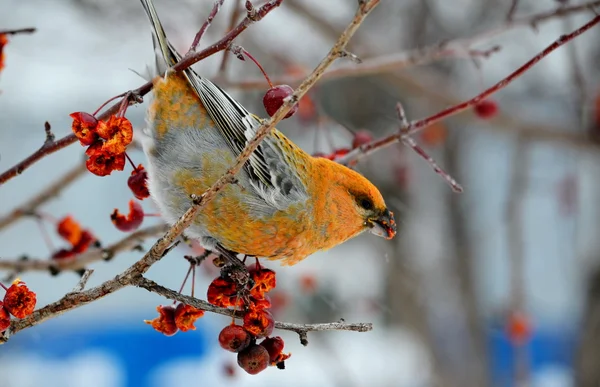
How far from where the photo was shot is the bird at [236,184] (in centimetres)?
210

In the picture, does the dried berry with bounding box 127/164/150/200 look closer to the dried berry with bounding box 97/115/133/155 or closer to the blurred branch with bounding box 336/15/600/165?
the dried berry with bounding box 97/115/133/155

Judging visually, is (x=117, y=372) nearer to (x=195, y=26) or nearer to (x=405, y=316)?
(x=405, y=316)

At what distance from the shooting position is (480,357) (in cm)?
643

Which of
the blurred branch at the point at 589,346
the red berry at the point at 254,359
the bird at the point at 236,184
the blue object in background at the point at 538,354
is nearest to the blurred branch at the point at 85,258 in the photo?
the bird at the point at 236,184

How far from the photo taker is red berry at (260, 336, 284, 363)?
1636mm

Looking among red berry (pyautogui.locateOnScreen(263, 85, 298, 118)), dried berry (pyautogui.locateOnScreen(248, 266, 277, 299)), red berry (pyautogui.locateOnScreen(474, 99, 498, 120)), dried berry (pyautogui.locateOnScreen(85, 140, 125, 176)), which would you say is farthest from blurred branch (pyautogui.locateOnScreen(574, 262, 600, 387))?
dried berry (pyautogui.locateOnScreen(85, 140, 125, 176))

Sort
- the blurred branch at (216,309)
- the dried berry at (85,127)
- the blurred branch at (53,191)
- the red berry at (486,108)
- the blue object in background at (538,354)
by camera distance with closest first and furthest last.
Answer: the blurred branch at (216,309)
the dried berry at (85,127)
the blurred branch at (53,191)
the red berry at (486,108)
the blue object in background at (538,354)

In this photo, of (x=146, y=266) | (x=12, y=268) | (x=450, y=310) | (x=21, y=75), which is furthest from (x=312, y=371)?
(x=146, y=266)

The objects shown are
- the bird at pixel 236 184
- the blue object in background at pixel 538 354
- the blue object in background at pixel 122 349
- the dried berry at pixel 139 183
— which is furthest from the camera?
the blue object in background at pixel 538 354

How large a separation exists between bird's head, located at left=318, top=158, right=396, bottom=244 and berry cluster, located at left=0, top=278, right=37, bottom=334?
3.62ft

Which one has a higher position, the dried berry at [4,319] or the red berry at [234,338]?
the red berry at [234,338]

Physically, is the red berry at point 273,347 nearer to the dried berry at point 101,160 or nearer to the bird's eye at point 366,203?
the dried berry at point 101,160

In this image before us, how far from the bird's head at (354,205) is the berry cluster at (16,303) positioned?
1.10m

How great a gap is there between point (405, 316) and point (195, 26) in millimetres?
3425
